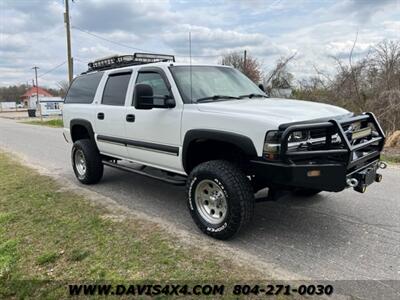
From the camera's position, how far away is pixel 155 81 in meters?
5.15

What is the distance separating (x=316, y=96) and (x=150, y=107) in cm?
1326

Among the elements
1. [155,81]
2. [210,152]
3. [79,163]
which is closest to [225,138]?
[210,152]

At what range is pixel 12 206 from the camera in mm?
5793

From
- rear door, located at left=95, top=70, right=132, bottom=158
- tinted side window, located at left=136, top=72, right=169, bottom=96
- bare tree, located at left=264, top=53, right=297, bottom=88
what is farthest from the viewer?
bare tree, located at left=264, top=53, right=297, bottom=88

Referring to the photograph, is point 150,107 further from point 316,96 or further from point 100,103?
point 316,96

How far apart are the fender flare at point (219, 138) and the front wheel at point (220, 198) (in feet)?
1.00

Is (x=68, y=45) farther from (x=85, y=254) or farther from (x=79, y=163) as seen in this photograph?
(x=85, y=254)

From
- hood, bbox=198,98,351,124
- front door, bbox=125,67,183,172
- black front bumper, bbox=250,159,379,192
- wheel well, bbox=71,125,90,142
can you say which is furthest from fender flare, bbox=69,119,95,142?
black front bumper, bbox=250,159,379,192

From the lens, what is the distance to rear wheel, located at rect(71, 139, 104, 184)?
21.9ft

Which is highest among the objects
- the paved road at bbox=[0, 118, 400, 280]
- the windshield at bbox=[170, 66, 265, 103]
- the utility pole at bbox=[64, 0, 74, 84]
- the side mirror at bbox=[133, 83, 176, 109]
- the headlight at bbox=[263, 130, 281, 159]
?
the utility pole at bbox=[64, 0, 74, 84]

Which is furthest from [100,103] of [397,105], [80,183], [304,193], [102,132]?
[397,105]

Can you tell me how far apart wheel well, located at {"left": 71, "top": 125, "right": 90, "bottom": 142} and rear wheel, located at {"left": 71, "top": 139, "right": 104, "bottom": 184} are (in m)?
0.31

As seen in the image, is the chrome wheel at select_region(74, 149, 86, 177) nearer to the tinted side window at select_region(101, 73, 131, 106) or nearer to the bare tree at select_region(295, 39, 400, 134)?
the tinted side window at select_region(101, 73, 131, 106)

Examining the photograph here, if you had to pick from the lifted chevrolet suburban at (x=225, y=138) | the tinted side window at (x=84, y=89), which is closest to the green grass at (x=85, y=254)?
the lifted chevrolet suburban at (x=225, y=138)
